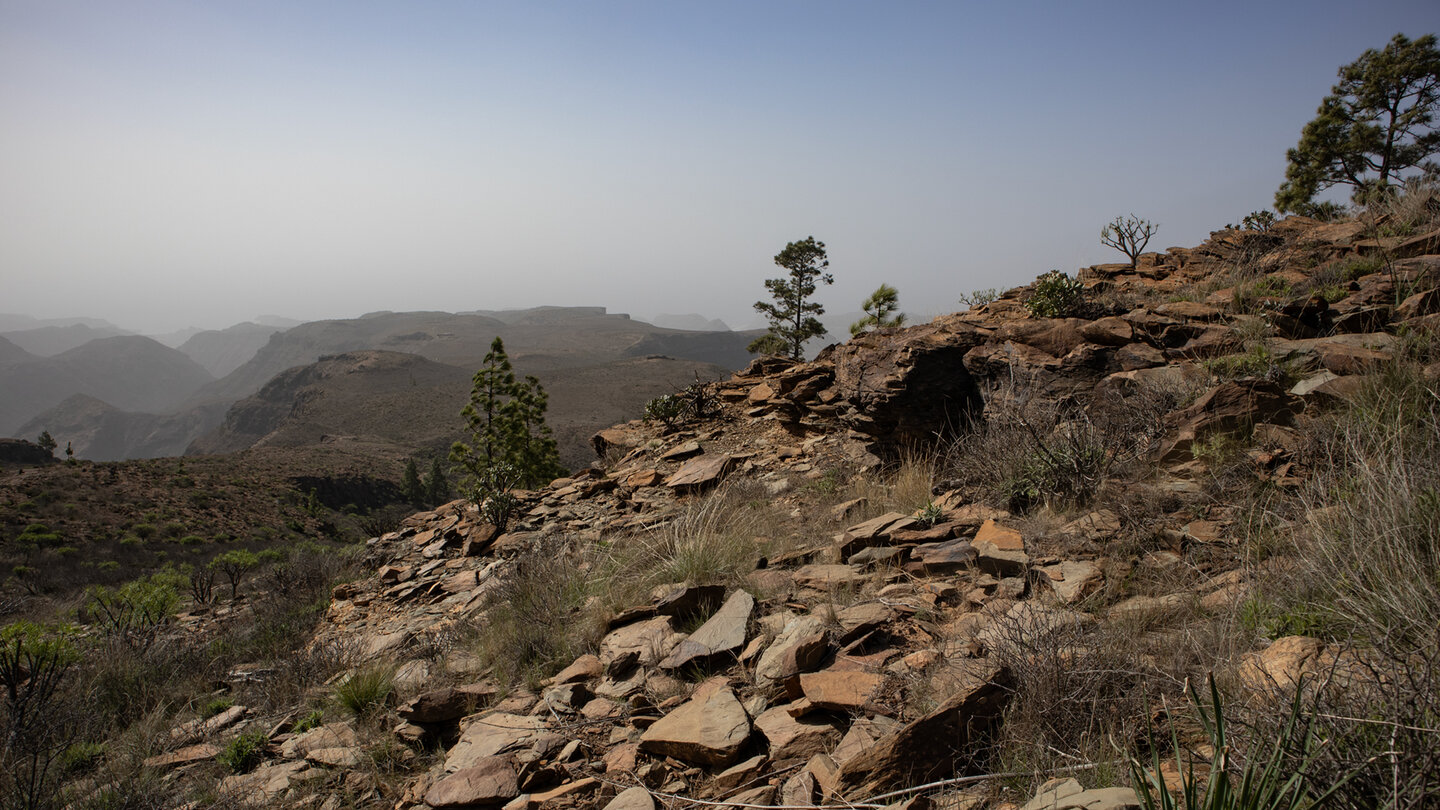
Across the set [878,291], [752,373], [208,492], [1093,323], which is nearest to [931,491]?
[1093,323]

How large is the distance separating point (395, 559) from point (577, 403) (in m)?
72.6

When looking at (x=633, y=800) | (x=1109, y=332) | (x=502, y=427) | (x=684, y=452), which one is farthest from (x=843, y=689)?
(x=502, y=427)

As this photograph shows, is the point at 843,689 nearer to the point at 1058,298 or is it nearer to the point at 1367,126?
the point at 1058,298

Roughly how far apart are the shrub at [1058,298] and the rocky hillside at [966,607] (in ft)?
0.11

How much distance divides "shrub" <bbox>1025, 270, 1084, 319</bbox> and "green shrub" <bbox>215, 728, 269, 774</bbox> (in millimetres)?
8405

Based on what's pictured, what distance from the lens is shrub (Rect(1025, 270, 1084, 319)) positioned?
7672 mm

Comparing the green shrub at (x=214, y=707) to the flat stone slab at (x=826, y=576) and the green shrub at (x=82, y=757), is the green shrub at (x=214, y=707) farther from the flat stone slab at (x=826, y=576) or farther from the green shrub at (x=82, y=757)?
the flat stone slab at (x=826, y=576)

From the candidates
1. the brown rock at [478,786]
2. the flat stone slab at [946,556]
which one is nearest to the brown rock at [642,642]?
the brown rock at [478,786]

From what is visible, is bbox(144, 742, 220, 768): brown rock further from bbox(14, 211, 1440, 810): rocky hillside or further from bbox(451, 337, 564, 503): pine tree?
bbox(451, 337, 564, 503): pine tree

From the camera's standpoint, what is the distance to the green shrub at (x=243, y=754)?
3723 mm

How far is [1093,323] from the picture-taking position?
6543mm

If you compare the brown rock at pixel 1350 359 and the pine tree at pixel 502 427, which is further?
the pine tree at pixel 502 427

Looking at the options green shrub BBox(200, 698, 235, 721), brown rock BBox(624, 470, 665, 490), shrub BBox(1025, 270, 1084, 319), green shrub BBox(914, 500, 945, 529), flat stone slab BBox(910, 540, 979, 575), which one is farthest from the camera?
brown rock BBox(624, 470, 665, 490)

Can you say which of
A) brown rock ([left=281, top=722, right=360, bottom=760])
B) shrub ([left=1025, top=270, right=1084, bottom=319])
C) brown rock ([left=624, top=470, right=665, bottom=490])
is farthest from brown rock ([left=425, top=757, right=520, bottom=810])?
shrub ([left=1025, top=270, right=1084, bottom=319])
